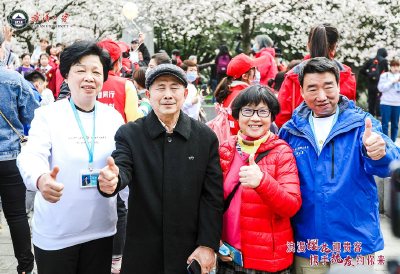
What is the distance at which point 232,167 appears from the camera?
8.27 ft

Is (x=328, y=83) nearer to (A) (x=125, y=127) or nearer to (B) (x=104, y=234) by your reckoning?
(A) (x=125, y=127)

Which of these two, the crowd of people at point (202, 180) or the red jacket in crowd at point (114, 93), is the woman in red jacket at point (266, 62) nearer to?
the red jacket in crowd at point (114, 93)

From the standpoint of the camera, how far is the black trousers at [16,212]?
3.52 m

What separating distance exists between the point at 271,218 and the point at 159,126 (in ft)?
2.78

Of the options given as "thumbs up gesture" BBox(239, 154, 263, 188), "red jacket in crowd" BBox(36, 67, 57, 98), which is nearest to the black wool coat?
"thumbs up gesture" BBox(239, 154, 263, 188)

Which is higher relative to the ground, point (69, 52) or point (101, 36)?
point (101, 36)

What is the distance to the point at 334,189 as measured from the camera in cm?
235

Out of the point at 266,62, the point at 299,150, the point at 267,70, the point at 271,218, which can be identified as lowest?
the point at 271,218

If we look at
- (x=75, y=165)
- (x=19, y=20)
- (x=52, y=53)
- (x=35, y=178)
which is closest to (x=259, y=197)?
(x=75, y=165)

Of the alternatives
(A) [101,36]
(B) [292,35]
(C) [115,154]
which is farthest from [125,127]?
(A) [101,36]

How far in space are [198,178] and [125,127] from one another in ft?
1.69

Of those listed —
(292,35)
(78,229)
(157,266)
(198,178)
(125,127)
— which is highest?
(292,35)

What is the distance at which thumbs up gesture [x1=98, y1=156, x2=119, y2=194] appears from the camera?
195 cm

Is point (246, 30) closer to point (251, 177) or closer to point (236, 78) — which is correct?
point (236, 78)
